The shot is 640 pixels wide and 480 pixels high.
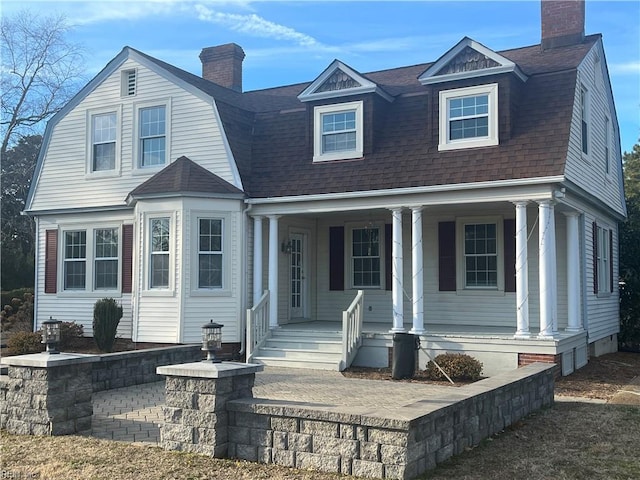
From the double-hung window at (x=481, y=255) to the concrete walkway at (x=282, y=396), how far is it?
3.75 meters

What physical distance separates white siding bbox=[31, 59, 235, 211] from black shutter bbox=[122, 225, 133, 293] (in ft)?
2.56

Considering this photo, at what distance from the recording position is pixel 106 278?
16422 millimetres

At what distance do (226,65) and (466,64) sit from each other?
981cm

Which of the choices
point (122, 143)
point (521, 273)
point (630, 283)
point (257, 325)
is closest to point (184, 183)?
point (122, 143)

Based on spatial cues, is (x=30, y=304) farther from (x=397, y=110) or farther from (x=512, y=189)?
(x=512, y=189)

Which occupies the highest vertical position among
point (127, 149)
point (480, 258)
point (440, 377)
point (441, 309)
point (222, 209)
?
point (127, 149)

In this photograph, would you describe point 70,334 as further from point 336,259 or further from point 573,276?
point 573,276

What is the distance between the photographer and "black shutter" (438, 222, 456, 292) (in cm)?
1506

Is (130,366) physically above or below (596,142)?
below

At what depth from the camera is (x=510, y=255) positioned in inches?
569

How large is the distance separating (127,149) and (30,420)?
10.0 metres

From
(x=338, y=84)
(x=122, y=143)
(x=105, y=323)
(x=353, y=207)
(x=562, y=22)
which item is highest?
(x=562, y=22)

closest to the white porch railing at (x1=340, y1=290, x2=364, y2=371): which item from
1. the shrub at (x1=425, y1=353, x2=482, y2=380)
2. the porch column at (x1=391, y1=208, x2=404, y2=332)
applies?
the porch column at (x1=391, y1=208, x2=404, y2=332)

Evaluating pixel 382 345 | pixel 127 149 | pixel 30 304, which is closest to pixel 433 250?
pixel 382 345
